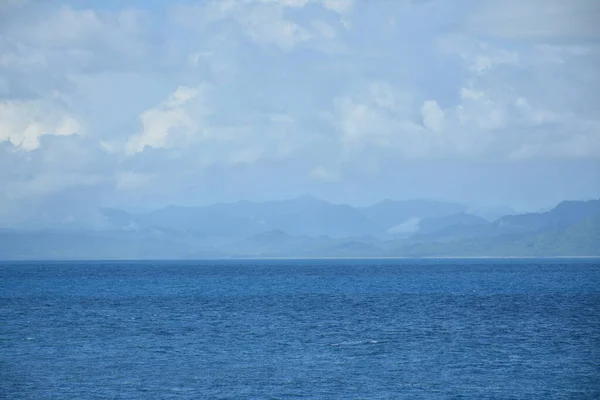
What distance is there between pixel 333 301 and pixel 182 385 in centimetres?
6744

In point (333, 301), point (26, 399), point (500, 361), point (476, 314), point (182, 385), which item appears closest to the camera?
point (26, 399)

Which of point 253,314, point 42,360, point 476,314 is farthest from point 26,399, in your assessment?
point 476,314

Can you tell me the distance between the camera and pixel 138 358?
204 ft

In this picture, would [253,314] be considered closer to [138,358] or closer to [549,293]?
[138,358]

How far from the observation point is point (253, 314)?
96.2 meters

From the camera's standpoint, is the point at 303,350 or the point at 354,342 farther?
the point at 354,342

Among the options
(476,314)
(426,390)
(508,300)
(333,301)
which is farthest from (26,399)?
(508,300)

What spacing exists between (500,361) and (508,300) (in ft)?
199

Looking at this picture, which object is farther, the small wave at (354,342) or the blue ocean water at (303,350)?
the small wave at (354,342)

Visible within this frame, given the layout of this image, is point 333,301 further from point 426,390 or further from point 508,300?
point 426,390

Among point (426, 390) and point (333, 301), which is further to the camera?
point (333, 301)

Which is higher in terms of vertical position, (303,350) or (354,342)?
(354,342)

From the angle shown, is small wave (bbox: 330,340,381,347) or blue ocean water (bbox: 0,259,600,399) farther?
small wave (bbox: 330,340,381,347)

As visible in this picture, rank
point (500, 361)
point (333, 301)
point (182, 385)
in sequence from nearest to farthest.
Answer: point (182, 385) < point (500, 361) < point (333, 301)
